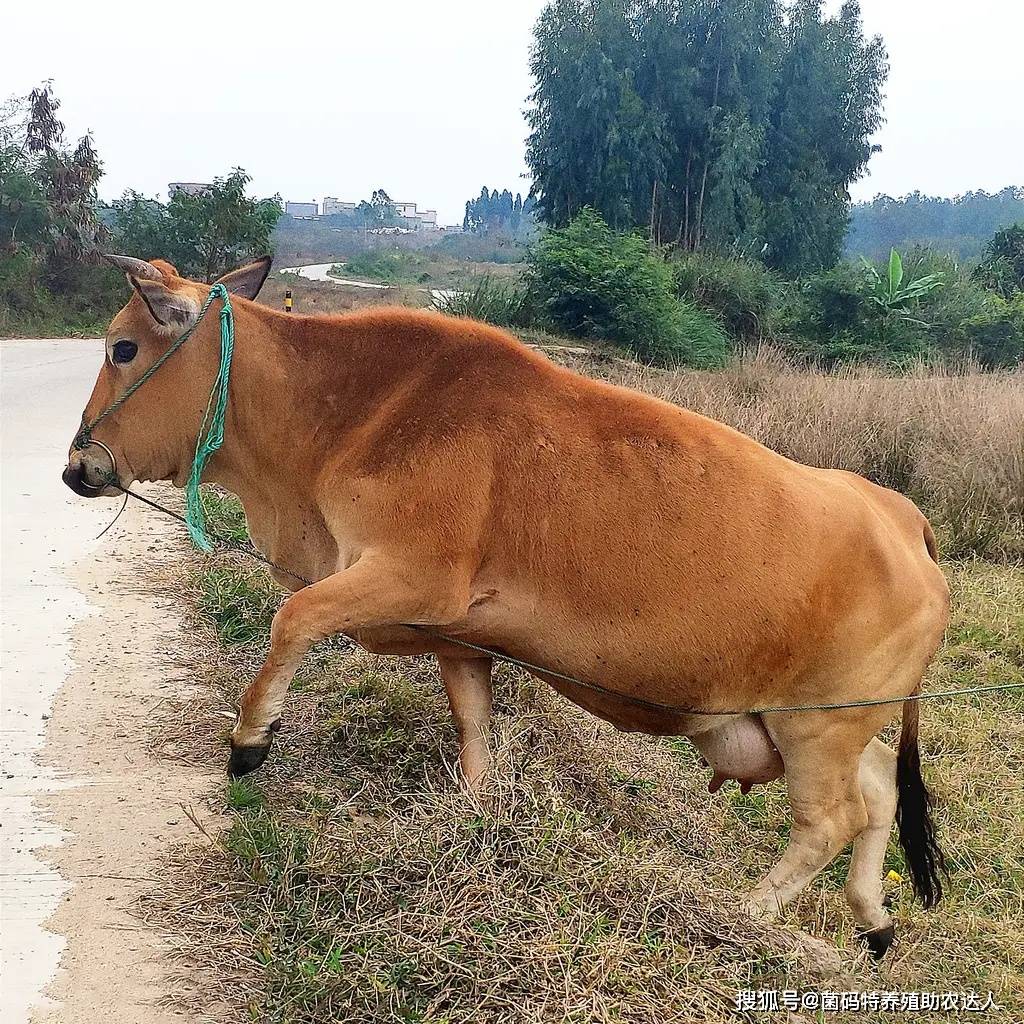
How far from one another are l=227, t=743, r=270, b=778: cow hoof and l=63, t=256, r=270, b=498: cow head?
1123 millimetres

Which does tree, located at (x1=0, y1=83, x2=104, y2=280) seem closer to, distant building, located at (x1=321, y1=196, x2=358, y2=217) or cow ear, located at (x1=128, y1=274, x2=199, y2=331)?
cow ear, located at (x1=128, y1=274, x2=199, y2=331)

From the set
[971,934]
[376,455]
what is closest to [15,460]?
[376,455]

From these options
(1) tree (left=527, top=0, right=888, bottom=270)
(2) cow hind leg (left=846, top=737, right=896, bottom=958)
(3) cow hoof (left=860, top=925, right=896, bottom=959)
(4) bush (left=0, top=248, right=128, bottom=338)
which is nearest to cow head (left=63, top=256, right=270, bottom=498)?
(2) cow hind leg (left=846, top=737, right=896, bottom=958)

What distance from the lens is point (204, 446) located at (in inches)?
155

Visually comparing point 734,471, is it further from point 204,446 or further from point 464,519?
point 204,446

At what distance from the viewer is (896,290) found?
2419 cm

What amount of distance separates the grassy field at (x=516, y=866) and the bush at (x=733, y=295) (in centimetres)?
1963

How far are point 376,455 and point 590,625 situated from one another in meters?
0.97

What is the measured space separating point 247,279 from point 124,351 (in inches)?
26.8

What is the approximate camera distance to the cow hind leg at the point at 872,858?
4.21 metres

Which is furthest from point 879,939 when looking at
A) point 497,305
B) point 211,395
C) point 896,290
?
point 896,290

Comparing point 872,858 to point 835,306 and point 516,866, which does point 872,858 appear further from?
point 835,306

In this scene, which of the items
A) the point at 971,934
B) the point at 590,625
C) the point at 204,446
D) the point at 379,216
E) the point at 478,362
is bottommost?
the point at 971,934

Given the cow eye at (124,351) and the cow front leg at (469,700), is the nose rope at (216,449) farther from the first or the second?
the cow front leg at (469,700)
